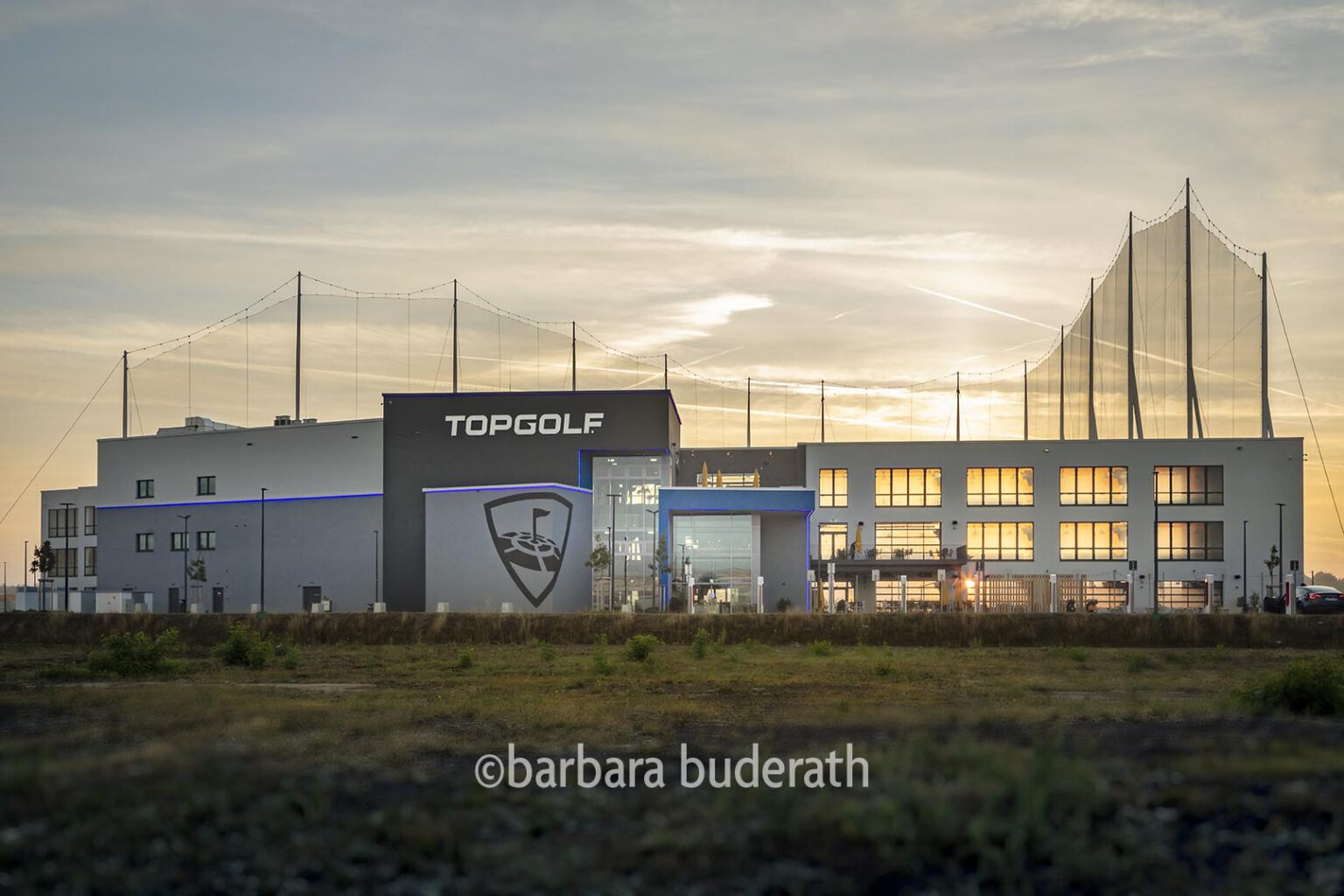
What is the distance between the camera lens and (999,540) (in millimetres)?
99562

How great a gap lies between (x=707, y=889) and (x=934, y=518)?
88882mm

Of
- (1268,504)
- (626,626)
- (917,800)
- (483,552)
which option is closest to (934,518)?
(1268,504)

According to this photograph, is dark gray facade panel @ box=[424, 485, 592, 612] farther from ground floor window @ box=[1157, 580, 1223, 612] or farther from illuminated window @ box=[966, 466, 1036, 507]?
ground floor window @ box=[1157, 580, 1223, 612]

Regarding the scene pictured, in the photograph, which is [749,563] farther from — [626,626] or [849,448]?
[626,626]

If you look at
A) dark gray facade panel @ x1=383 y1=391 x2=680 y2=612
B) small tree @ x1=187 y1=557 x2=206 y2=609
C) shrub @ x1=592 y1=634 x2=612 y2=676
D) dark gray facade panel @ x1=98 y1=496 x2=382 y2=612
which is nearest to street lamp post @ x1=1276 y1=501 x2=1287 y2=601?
dark gray facade panel @ x1=383 y1=391 x2=680 y2=612

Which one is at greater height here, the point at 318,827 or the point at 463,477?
the point at 463,477

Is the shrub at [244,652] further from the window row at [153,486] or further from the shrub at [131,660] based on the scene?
the window row at [153,486]

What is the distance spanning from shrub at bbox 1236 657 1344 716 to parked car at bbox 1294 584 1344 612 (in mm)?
59440

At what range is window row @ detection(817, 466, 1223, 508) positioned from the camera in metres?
98.5

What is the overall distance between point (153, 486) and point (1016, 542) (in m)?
70.9

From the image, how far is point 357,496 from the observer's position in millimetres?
100062

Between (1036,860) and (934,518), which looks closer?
(1036,860)

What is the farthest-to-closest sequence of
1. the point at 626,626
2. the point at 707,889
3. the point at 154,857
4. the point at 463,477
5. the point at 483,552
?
the point at 463,477
the point at 483,552
the point at 626,626
the point at 154,857
the point at 707,889

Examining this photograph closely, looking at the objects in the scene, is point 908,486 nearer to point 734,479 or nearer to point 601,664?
point 734,479
